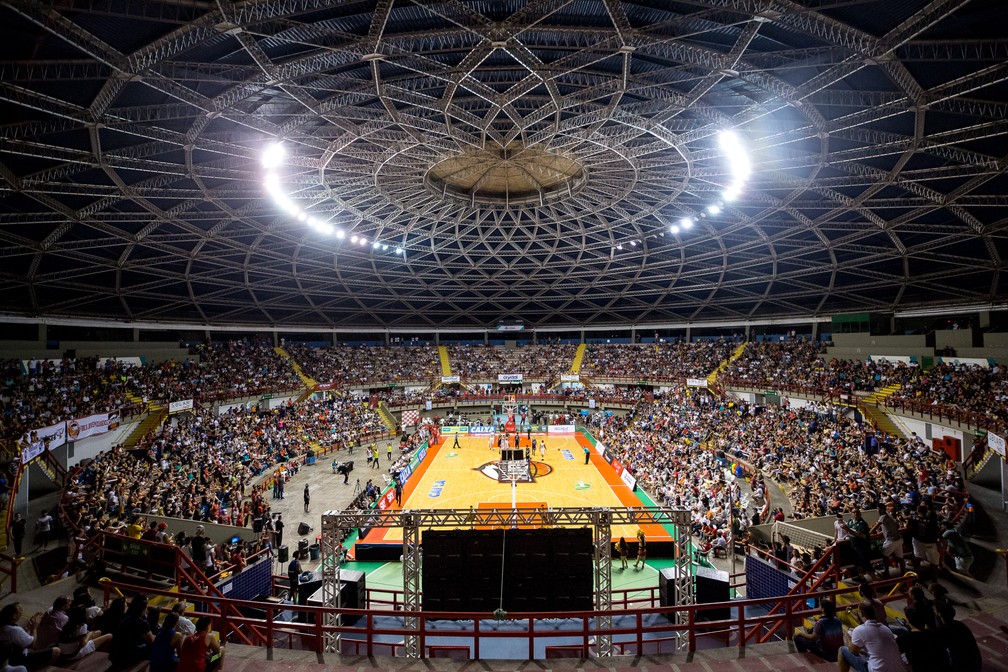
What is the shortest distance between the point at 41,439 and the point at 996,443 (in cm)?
4170

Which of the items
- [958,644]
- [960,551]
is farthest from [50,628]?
[960,551]

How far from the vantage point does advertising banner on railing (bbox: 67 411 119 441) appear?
24203 mm

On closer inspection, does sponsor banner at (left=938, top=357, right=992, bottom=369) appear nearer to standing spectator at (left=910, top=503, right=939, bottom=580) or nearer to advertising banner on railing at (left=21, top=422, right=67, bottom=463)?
standing spectator at (left=910, top=503, right=939, bottom=580)

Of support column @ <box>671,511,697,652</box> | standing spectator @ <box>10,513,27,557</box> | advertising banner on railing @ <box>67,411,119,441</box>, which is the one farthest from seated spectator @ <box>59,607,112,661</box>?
advertising banner on railing @ <box>67,411,119,441</box>

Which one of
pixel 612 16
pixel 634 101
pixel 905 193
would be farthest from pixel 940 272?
pixel 612 16

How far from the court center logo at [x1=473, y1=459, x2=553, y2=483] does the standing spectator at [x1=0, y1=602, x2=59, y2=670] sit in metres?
27.4

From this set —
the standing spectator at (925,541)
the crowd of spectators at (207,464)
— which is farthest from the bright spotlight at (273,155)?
the standing spectator at (925,541)

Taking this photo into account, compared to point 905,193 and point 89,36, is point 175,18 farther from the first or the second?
point 905,193

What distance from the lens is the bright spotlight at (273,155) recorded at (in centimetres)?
2084

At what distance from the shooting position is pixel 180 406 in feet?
112

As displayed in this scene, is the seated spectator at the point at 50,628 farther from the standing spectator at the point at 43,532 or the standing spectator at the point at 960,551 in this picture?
the standing spectator at the point at 960,551

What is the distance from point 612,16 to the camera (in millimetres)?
13055

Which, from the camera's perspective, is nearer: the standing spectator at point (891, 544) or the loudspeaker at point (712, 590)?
the standing spectator at point (891, 544)

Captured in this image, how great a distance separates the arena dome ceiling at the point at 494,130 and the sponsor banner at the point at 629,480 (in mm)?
18366
